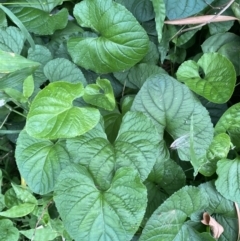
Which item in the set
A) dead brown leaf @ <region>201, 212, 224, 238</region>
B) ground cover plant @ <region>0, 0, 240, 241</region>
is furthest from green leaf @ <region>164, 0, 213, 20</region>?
dead brown leaf @ <region>201, 212, 224, 238</region>

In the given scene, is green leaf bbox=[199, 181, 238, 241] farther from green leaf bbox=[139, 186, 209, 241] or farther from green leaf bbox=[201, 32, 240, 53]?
green leaf bbox=[201, 32, 240, 53]

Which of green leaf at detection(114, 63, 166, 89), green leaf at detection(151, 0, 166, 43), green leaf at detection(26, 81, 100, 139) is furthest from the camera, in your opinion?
green leaf at detection(114, 63, 166, 89)

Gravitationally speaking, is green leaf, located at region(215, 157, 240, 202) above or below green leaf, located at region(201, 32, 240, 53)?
below

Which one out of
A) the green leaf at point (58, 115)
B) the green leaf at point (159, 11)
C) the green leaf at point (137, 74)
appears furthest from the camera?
the green leaf at point (137, 74)

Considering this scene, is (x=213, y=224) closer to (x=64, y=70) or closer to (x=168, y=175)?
(x=168, y=175)

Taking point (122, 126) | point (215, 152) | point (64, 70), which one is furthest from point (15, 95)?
point (215, 152)

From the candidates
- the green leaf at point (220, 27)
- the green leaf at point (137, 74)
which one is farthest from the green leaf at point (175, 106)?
the green leaf at point (220, 27)

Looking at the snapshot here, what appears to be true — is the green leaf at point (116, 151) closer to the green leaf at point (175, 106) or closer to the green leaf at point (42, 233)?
the green leaf at point (175, 106)
